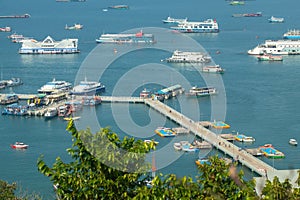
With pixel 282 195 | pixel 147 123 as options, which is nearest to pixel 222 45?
pixel 147 123

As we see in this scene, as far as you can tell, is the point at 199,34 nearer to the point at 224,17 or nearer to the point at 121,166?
the point at 224,17

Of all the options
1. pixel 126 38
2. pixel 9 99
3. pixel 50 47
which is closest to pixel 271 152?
pixel 9 99

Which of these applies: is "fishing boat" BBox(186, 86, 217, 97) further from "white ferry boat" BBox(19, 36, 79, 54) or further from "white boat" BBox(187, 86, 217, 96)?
"white ferry boat" BBox(19, 36, 79, 54)

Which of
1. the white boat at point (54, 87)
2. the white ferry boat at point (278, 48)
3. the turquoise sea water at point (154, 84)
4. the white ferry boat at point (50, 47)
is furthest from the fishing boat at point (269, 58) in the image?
the white boat at point (54, 87)

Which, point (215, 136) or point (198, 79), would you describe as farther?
point (198, 79)

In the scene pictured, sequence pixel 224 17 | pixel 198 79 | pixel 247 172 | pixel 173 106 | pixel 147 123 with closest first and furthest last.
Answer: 1. pixel 247 172
2. pixel 147 123
3. pixel 173 106
4. pixel 198 79
5. pixel 224 17
